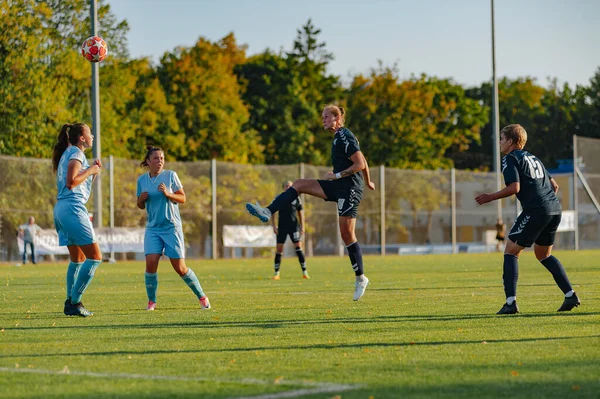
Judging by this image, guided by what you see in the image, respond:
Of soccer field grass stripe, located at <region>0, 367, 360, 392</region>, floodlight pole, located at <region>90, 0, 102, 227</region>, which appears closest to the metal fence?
floodlight pole, located at <region>90, 0, 102, 227</region>

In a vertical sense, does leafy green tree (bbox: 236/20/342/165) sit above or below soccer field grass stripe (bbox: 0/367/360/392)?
above

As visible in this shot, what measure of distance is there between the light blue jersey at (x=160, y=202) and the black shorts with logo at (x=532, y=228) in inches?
149

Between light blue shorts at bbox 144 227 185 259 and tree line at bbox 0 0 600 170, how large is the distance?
27.6 meters

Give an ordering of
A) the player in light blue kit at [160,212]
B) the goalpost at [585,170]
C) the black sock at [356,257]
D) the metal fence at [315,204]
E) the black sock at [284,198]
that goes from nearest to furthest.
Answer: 1. the player in light blue kit at [160,212]
2. the black sock at [284,198]
3. the black sock at [356,257]
4. the metal fence at [315,204]
5. the goalpost at [585,170]

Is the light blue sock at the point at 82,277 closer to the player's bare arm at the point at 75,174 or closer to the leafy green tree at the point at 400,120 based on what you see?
the player's bare arm at the point at 75,174

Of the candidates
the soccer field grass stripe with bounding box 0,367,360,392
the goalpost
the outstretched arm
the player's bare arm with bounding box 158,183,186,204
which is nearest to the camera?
the soccer field grass stripe with bounding box 0,367,360,392

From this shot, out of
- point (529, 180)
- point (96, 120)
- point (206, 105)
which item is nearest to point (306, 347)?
point (529, 180)

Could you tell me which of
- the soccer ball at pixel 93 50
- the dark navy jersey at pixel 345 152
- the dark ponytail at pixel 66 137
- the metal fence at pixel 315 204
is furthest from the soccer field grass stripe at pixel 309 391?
the metal fence at pixel 315 204

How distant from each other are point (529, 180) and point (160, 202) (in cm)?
408

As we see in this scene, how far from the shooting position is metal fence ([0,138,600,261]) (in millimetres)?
33188

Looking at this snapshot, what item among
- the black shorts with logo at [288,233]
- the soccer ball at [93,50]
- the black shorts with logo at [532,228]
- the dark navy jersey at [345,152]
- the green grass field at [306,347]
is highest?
the soccer ball at [93,50]

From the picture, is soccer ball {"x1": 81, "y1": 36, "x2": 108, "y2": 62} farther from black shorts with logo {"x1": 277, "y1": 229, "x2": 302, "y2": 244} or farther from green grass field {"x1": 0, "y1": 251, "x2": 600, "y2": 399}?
green grass field {"x1": 0, "y1": 251, "x2": 600, "y2": 399}

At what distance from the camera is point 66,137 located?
11.3 metres

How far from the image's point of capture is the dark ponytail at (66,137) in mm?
11305
